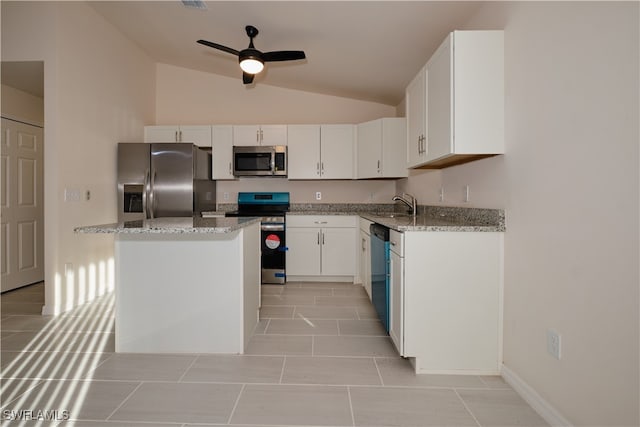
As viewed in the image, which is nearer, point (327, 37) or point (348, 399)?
point (348, 399)

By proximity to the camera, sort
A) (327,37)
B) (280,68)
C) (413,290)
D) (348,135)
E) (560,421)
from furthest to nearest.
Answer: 1. (348,135)
2. (280,68)
3. (327,37)
4. (413,290)
5. (560,421)

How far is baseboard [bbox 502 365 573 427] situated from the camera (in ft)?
4.64

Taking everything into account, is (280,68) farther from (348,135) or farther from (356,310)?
(356,310)

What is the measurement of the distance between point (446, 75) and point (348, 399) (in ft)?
6.25

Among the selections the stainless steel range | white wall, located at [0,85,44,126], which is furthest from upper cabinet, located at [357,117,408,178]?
white wall, located at [0,85,44,126]

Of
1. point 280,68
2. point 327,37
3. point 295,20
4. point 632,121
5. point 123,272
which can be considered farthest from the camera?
point 280,68

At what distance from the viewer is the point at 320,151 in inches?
165

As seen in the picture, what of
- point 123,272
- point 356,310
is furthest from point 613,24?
point 123,272

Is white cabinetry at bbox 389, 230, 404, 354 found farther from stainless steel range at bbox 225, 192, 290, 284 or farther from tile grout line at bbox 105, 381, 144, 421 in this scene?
stainless steel range at bbox 225, 192, 290, 284

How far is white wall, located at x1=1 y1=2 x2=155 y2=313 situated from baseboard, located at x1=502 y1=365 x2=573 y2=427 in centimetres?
359

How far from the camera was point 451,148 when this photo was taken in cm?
186

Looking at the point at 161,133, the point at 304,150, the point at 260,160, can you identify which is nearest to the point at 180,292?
the point at 260,160

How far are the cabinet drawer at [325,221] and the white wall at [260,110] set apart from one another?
64 cm

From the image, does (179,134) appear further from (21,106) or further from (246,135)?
(21,106)
